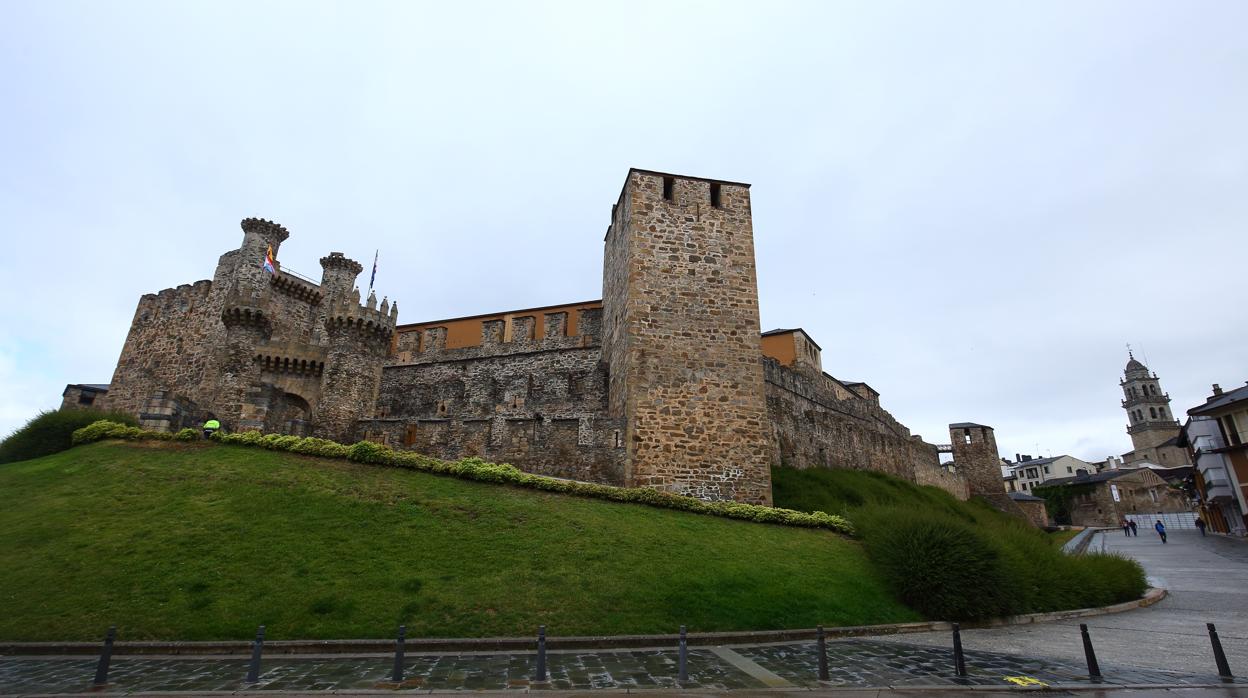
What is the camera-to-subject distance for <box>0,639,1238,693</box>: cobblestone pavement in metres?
7.13

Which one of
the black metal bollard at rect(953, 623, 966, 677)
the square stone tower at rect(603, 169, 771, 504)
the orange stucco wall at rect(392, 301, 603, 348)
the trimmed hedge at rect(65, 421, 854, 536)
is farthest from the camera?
the orange stucco wall at rect(392, 301, 603, 348)

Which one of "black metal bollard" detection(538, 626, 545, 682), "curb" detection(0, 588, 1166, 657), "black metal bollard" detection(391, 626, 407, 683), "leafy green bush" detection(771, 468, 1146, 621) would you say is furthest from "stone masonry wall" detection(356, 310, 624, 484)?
"black metal bollard" detection(391, 626, 407, 683)

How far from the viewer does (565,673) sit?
25.4 feet

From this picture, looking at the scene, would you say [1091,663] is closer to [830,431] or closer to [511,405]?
[511,405]

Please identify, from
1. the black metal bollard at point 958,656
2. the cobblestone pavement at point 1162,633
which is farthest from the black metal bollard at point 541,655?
the cobblestone pavement at point 1162,633

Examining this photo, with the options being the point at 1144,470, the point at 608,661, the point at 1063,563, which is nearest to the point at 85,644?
the point at 608,661

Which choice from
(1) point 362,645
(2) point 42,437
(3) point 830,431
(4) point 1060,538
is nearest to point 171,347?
(2) point 42,437

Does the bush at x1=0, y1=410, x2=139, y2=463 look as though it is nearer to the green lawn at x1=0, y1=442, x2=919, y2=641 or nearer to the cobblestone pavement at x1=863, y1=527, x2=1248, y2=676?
the green lawn at x1=0, y1=442, x2=919, y2=641

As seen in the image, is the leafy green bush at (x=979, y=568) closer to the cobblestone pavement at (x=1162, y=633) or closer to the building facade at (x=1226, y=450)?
the cobblestone pavement at (x=1162, y=633)

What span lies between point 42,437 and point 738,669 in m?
24.0

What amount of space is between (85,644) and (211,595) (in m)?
1.61

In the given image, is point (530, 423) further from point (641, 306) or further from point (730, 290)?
point (730, 290)

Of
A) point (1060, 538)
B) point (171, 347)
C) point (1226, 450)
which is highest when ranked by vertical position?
point (171, 347)

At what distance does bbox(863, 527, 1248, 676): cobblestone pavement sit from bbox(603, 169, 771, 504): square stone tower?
7.88 meters
